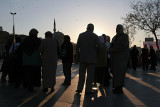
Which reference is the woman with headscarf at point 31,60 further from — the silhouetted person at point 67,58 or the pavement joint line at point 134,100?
the pavement joint line at point 134,100

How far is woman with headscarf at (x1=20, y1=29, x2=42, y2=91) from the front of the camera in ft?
26.3

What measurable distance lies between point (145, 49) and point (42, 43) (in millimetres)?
11833

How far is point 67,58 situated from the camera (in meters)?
9.66

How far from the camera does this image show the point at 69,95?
713 centimetres

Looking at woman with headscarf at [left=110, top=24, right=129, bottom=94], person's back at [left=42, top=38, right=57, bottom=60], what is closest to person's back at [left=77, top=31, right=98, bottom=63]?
woman with headscarf at [left=110, top=24, right=129, bottom=94]

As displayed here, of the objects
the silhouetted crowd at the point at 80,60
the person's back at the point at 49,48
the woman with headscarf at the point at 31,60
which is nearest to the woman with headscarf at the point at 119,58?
the silhouetted crowd at the point at 80,60

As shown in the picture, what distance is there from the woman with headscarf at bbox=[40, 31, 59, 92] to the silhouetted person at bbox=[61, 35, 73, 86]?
1.53 m

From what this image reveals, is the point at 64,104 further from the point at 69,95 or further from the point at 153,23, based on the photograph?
the point at 153,23

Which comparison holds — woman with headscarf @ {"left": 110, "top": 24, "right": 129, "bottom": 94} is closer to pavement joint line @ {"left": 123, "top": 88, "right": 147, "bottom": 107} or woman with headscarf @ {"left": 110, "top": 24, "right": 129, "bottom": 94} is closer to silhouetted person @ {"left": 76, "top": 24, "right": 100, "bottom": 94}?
pavement joint line @ {"left": 123, "top": 88, "right": 147, "bottom": 107}

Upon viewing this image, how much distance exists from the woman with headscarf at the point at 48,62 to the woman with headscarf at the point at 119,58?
5.95ft

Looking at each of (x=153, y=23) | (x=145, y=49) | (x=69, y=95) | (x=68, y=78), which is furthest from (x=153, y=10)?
(x=69, y=95)

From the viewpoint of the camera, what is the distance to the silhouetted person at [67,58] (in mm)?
9641

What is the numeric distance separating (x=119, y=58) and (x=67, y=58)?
2.71m

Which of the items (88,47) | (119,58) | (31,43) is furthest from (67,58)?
(119,58)
